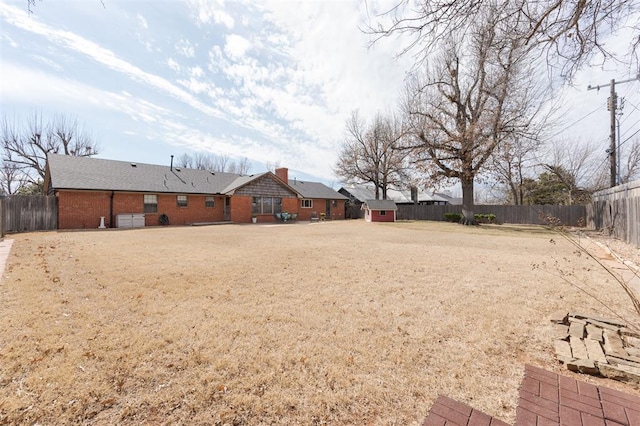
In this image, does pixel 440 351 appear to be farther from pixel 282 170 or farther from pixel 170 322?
pixel 282 170

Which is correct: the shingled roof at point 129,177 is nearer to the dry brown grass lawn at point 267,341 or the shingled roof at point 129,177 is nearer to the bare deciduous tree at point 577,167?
the dry brown grass lawn at point 267,341

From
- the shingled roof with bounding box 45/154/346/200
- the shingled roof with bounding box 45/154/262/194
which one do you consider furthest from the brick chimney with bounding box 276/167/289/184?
the shingled roof with bounding box 45/154/262/194

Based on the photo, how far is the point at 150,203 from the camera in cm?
1938

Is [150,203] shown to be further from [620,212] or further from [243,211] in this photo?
[620,212]

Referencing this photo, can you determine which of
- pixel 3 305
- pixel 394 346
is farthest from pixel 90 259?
pixel 394 346

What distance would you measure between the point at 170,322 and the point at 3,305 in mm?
2605

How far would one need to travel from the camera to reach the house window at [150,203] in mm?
19156

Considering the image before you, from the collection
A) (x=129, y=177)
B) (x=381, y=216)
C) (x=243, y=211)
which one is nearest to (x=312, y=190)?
(x=381, y=216)

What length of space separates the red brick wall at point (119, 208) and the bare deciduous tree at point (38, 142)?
1572 cm

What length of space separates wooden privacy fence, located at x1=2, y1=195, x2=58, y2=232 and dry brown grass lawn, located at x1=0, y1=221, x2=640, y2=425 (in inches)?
491

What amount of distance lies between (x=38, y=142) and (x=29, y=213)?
1883cm

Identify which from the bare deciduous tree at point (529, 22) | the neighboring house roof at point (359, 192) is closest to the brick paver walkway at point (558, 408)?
the bare deciduous tree at point (529, 22)

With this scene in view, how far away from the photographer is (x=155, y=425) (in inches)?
73.1

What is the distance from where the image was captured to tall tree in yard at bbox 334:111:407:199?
3186 centimetres
